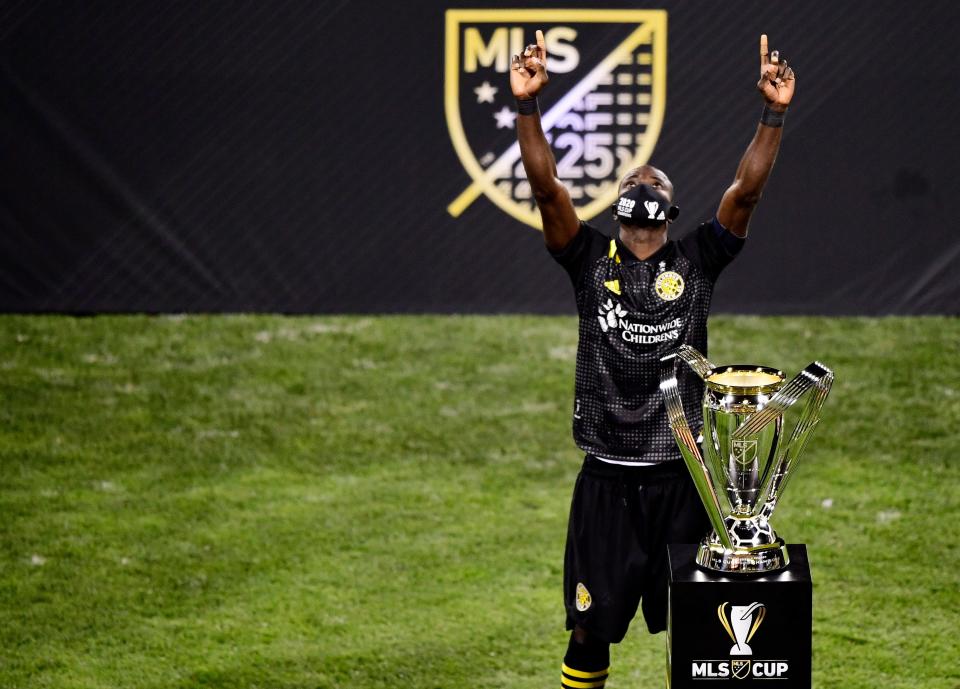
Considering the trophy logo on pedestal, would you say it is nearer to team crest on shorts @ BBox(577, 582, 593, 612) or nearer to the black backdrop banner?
team crest on shorts @ BBox(577, 582, 593, 612)

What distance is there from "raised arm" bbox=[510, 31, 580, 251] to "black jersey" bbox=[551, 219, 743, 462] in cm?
6

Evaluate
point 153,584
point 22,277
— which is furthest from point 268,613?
point 22,277

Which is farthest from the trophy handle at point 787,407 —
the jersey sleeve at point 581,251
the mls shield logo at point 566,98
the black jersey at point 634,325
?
the mls shield logo at point 566,98

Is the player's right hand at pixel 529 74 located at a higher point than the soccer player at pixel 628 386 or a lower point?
higher

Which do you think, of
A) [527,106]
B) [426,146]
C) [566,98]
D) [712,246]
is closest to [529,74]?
[527,106]

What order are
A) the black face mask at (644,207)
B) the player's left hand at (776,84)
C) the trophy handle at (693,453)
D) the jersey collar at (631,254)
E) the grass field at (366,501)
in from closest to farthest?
the trophy handle at (693,453), the player's left hand at (776,84), the black face mask at (644,207), the jersey collar at (631,254), the grass field at (366,501)

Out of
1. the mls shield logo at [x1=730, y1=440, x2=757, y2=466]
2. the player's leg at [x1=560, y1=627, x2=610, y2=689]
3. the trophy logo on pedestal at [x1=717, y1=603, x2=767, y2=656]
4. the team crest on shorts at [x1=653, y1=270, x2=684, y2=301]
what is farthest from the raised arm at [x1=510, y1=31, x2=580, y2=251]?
the trophy logo on pedestal at [x1=717, y1=603, x2=767, y2=656]

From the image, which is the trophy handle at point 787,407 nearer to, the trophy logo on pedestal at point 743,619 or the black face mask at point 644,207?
the trophy logo on pedestal at point 743,619

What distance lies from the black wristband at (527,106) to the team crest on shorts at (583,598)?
4.10 feet

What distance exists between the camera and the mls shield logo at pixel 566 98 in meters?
6.47

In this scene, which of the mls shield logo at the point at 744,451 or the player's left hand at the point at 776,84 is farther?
the player's left hand at the point at 776,84

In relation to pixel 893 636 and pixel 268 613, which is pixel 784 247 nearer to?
pixel 893 636

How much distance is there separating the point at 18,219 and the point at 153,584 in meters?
2.10

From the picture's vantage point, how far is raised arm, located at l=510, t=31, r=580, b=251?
3.50m
